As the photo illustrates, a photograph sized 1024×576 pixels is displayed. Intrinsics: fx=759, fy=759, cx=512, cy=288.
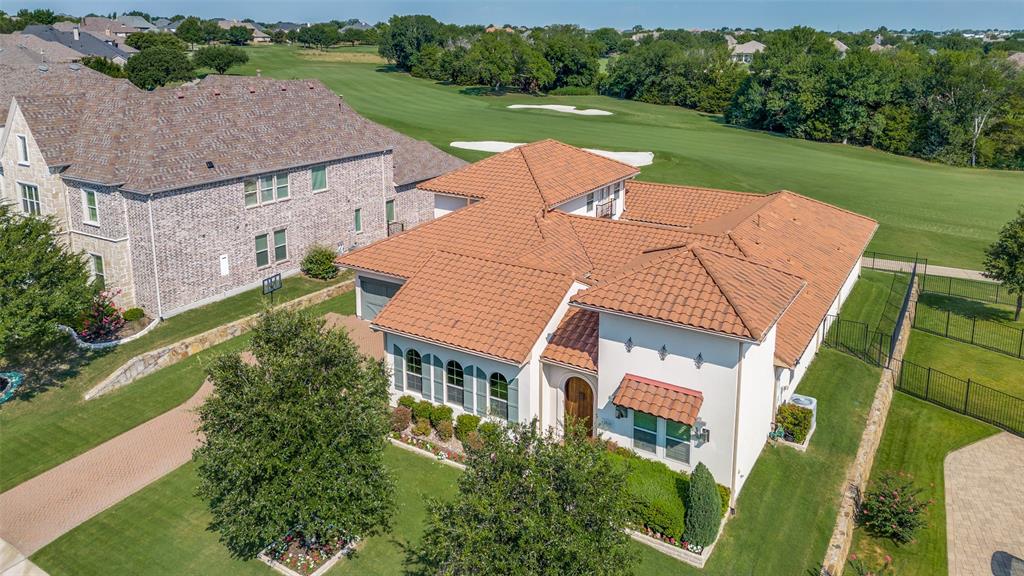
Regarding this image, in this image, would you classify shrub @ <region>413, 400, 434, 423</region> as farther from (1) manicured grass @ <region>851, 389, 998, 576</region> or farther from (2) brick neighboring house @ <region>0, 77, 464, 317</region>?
(2) brick neighboring house @ <region>0, 77, 464, 317</region>

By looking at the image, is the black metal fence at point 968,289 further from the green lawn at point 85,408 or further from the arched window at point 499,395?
the green lawn at point 85,408

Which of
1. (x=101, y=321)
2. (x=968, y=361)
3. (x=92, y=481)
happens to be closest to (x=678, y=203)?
(x=968, y=361)

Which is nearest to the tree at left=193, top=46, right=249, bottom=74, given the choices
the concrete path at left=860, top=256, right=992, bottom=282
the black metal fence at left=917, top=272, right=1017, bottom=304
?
the concrete path at left=860, top=256, right=992, bottom=282

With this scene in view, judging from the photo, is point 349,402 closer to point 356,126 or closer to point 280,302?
point 280,302

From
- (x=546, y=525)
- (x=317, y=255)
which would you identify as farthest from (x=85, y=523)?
(x=317, y=255)

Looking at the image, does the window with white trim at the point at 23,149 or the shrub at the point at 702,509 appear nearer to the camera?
the shrub at the point at 702,509

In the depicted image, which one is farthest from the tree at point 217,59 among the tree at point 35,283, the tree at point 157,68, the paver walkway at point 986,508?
the paver walkway at point 986,508

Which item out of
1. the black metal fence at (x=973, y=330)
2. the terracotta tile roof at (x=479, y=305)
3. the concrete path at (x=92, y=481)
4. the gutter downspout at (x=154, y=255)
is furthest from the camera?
the black metal fence at (x=973, y=330)
